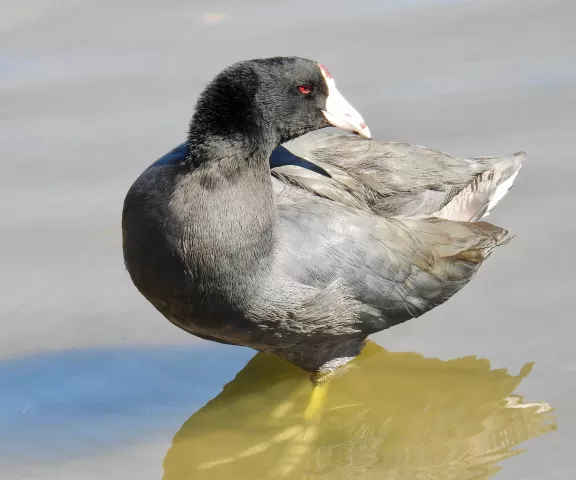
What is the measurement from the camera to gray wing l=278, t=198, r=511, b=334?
4605 mm

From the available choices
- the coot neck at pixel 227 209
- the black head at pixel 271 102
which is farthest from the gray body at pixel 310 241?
the black head at pixel 271 102

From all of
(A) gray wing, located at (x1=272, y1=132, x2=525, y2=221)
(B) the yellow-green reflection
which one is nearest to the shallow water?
(B) the yellow-green reflection

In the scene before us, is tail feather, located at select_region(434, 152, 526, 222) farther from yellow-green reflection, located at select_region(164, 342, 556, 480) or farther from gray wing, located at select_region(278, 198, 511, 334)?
yellow-green reflection, located at select_region(164, 342, 556, 480)

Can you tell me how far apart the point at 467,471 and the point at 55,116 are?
3542mm

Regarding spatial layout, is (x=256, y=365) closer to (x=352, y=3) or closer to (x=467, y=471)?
(x=467, y=471)

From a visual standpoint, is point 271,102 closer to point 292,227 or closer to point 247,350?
point 292,227

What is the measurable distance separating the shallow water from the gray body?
15.0 inches

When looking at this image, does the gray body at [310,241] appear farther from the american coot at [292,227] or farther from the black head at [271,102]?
the black head at [271,102]

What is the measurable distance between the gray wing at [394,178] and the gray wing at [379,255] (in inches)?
4.4

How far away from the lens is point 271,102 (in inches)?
172

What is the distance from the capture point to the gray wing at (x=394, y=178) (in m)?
4.91

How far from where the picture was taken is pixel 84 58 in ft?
23.8

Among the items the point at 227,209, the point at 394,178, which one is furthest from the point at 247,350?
the point at 227,209

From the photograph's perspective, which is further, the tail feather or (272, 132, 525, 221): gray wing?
the tail feather
